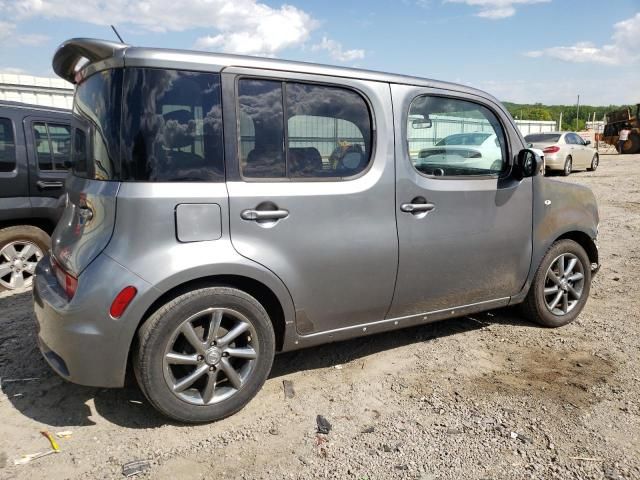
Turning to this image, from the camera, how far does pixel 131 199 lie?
7.93 feet

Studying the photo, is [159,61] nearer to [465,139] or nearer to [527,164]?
[465,139]

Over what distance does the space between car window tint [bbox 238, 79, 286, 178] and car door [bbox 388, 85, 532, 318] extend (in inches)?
31.9

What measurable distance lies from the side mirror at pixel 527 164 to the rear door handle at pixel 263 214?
1.92 metres

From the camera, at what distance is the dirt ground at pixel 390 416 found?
2.42 m

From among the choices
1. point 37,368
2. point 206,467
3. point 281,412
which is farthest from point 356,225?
point 37,368

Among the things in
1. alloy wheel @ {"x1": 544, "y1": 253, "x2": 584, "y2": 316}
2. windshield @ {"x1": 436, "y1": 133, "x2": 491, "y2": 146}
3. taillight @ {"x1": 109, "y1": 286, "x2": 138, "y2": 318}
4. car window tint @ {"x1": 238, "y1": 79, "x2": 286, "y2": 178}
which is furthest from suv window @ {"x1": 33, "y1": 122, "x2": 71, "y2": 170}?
alloy wheel @ {"x1": 544, "y1": 253, "x2": 584, "y2": 316}

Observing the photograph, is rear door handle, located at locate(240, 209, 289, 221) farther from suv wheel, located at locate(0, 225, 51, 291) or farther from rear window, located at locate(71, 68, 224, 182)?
suv wheel, located at locate(0, 225, 51, 291)

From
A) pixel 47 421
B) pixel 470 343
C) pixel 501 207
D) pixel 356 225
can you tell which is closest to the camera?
pixel 47 421

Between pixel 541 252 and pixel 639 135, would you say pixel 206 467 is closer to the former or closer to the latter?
pixel 541 252

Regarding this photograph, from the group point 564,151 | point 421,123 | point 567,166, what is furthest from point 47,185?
point 567,166

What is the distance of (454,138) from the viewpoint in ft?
11.5

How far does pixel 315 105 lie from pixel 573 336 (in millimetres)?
2839

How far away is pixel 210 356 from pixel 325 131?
1465mm

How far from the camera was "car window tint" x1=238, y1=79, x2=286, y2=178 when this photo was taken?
106 inches
